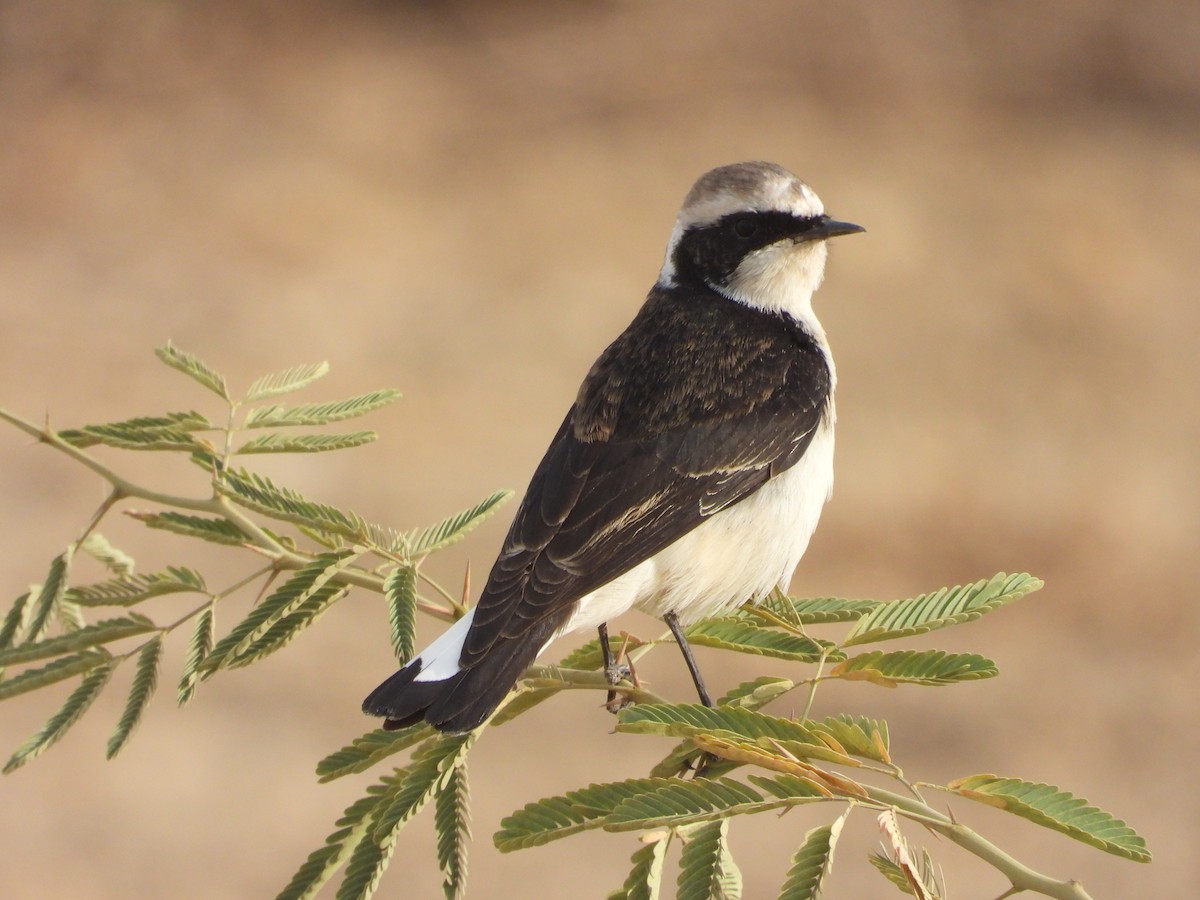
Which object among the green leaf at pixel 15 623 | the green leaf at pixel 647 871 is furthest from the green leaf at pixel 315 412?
the green leaf at pixel 647 871

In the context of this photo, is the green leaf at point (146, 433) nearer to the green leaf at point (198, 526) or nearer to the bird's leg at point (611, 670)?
the green leaf at point (198, 526)

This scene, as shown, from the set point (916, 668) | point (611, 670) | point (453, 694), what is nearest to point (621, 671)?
point (611, 670)

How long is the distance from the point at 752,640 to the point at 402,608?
0.85m

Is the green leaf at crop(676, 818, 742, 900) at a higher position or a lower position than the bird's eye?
lower

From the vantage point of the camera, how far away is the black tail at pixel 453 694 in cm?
276

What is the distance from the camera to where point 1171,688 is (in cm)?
1163

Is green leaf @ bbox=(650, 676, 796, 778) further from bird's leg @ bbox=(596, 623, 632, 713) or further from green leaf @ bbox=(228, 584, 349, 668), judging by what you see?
green leaf @ bbox=(228, 584, 349, 668)

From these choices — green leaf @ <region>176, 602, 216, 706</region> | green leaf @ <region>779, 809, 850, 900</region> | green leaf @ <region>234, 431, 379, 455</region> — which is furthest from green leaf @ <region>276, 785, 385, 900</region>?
green leaf @ <region>234, 431, 379, 455</region>

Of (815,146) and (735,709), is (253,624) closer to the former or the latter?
(735,709)

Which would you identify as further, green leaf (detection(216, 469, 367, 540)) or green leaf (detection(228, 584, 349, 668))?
green leaf (detection(216, 469, 367, 540))

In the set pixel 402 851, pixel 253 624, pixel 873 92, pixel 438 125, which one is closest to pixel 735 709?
pixel 253 624

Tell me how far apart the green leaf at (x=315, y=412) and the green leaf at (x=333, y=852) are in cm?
98

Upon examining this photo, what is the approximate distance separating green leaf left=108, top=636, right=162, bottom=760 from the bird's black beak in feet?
7.30

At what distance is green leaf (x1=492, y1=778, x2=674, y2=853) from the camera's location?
2305 millimetres
